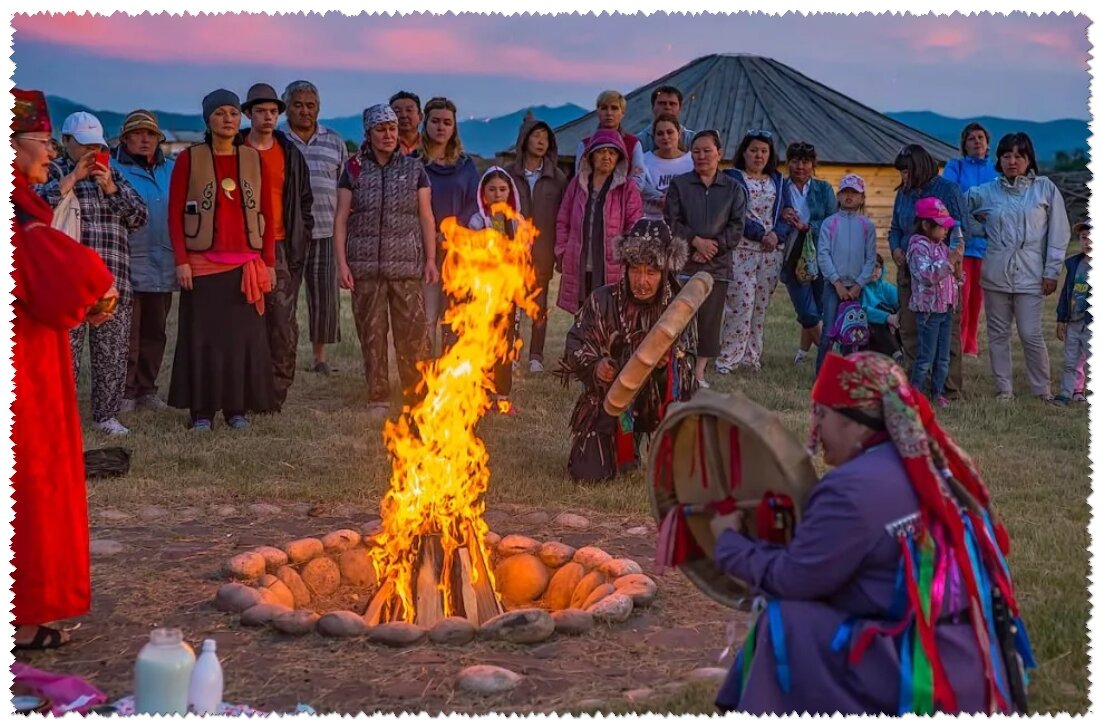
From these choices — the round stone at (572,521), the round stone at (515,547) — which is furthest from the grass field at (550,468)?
the round stone at (515,547)

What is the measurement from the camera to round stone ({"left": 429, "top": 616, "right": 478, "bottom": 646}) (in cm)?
532

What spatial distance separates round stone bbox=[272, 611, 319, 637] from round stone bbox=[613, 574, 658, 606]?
1.38 meters

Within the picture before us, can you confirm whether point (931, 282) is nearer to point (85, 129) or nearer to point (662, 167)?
point (662, 167)

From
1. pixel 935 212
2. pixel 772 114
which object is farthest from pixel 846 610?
pixel 772 114

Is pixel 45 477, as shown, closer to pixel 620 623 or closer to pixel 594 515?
pixel 620 623

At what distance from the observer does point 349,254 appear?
9.84 meters

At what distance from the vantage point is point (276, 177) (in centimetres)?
955

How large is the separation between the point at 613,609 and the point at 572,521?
1.57 metres

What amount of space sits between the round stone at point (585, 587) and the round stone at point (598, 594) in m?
0.10

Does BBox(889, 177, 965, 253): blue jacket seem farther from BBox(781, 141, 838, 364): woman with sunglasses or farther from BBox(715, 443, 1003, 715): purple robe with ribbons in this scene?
BBox(715, 443, 1003, 715): purple robe with ribbons

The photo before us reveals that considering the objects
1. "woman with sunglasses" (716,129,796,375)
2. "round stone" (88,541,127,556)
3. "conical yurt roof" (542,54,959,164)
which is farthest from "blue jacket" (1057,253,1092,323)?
"conical yurt roof" (542,54,959,164)

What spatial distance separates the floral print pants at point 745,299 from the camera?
11.7 m

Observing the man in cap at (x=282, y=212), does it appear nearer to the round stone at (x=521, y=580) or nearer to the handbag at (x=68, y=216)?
the handbag at (x=68, y=216)

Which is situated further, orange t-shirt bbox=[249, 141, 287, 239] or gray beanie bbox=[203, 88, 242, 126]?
orange t-shirt bbox=[249, 141, 287, 239]
